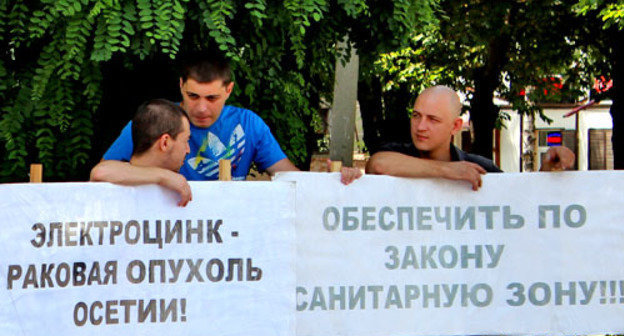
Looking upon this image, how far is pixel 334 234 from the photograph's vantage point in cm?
384

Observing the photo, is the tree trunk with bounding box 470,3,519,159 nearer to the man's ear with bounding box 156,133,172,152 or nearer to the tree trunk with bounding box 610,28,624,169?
the tree trunk with bounding box 610,28,624,169

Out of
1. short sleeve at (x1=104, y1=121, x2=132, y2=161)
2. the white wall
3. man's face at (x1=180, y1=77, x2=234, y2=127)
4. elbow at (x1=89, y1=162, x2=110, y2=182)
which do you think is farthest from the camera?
the white wall

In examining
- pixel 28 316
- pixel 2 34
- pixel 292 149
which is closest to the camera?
pixel 28 316

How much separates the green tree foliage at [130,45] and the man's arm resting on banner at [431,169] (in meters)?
1.20

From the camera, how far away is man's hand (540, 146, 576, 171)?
12.9 feet

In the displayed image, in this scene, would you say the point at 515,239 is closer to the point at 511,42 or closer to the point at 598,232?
the point at 598,232

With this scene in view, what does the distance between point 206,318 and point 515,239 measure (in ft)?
4.45

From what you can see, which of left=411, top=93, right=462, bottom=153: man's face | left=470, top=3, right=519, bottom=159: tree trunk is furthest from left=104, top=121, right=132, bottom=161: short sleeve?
left=470, top=3, right=519, bottom=159: tree trunk

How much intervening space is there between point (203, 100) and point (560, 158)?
1.60 metres

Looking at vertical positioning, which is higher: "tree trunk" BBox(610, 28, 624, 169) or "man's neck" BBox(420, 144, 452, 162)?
"tree trunk" BBox(610, 28, 624, 169)

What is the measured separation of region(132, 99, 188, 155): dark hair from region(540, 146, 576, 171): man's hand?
5.19ft

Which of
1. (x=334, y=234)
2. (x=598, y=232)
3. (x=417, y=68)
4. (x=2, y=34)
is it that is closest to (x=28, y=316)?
(x=334, y=234)

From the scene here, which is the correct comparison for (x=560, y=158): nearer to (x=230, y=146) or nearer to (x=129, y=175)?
(x=230, y=146)

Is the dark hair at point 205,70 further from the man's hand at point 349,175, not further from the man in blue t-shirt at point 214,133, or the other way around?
the man's hand at point 349,175
